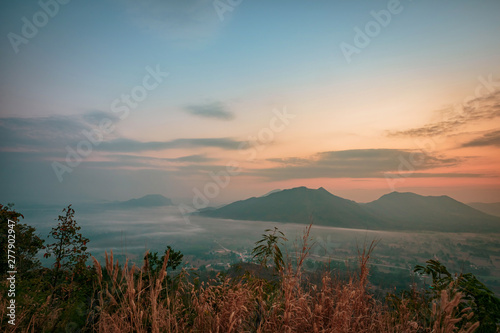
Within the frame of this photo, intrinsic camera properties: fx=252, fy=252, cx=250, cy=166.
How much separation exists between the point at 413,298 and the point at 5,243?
10.1 meters

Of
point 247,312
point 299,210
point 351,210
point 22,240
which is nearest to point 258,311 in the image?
point 247,312

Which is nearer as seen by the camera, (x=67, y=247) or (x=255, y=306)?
(x=255, y=306)

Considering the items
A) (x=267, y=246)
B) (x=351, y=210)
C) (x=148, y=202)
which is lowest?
(x=351, y=210)

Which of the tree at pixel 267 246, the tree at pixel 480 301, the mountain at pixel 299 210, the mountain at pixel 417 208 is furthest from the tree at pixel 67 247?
the mountain at pixel 417 208

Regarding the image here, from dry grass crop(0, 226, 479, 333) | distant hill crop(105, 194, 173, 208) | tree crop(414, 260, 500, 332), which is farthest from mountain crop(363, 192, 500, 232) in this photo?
dry grass crop(0, 226, 479, 333)

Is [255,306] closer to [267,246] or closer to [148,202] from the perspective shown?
[267,246]

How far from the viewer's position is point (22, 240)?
930cm

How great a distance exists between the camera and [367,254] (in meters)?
3.38

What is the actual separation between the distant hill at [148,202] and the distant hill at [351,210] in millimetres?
27275

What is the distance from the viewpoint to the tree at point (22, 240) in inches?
298

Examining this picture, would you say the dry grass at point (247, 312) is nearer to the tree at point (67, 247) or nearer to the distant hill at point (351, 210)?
the tree at point (67, 247)

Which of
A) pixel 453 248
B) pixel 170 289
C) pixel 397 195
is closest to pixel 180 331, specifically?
pixel 170 289

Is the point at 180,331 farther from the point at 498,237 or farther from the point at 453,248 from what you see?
the point at 498,237

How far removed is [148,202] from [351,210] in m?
114
